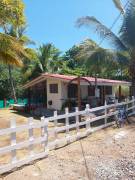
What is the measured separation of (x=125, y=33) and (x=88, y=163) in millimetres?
13698

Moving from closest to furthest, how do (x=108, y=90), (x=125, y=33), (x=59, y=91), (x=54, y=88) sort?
(x=125, y=33)
(x=59, y=91)
(x=54, y=88)
(x=108, y=90)

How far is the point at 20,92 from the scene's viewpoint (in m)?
38.5

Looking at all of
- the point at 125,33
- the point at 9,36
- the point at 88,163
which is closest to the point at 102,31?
the point at 125,33

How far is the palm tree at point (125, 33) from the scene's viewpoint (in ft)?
65.4

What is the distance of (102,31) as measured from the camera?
2092 cm

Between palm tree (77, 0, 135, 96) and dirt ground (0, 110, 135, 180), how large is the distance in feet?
32.0

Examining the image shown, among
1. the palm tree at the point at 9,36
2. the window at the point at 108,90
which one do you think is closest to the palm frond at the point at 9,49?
the palm tree at the point at 9,36

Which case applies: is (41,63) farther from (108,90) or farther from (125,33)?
(125,33)

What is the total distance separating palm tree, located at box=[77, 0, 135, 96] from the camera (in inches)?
785

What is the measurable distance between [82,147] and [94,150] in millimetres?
527

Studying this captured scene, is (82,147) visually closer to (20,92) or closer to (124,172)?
(124,172)

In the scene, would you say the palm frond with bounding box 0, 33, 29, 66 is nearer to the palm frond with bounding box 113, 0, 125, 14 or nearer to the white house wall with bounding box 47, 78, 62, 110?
the white house wall with bounding box 47, 78, 62, 110

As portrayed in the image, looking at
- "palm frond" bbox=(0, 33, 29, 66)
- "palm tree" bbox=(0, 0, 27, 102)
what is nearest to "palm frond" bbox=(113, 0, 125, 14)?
"palm tree" bbox=(0, 0, 27, 102)

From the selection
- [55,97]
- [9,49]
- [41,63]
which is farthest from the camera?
[41,63]
